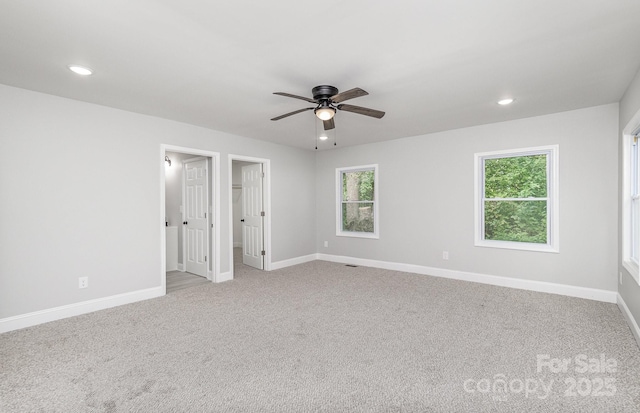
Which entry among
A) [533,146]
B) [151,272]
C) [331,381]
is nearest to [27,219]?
[151,272]

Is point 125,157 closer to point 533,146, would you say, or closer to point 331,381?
point 331,381

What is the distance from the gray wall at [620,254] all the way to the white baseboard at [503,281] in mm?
268

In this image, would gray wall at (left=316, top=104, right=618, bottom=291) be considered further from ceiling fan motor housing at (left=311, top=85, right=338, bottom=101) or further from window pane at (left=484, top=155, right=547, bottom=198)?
ceiling fan motor housing at (left=311, top=85, right=338, bottom=101)

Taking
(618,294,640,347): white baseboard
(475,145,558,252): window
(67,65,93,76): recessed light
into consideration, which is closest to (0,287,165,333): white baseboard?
(67,65,93,76): recessed light

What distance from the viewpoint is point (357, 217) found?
21.5ft

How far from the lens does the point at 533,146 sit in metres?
4.43

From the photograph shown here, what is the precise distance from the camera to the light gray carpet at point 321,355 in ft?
6.61

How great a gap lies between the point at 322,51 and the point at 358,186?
416cm

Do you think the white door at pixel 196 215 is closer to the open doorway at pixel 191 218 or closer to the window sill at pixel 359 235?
the open doorway at pixel 191 218

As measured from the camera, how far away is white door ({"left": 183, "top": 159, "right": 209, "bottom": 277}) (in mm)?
5379

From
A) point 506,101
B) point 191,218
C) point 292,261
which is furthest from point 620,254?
point 191,218

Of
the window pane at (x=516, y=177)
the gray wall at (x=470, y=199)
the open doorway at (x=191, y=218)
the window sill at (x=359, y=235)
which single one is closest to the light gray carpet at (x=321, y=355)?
the gray wall at (x=470, y=199)

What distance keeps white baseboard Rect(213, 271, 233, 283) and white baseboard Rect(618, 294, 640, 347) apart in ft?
16.2

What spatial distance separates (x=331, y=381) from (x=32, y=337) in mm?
2903
